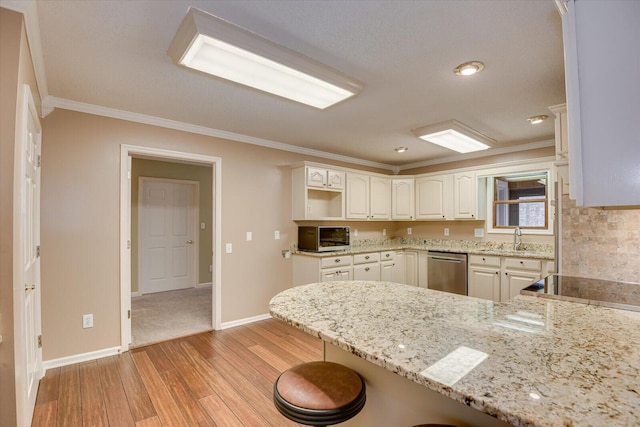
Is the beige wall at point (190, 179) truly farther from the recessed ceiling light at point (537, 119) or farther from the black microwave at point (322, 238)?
the recessed ceiling light at point (537, 119)

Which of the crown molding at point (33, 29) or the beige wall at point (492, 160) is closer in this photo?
the crown molding at point (33, 29)

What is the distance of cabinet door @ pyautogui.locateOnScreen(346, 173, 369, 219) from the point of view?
480 centimetres

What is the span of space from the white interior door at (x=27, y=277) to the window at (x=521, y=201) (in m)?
5.26

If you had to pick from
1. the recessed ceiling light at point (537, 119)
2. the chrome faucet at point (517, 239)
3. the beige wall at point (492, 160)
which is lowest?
the chrome faucet at point (517, 239)

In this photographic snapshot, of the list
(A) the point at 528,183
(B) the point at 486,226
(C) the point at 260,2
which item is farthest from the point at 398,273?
(C) the point at 260,2

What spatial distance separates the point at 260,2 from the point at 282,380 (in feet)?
5.92

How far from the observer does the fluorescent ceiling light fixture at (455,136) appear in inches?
130

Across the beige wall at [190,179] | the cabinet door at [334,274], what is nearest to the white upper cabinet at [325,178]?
the cabinet door at [334,274]

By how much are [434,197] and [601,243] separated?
2933 mm

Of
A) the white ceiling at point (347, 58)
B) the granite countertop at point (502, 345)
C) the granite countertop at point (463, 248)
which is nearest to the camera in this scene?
the granite countertop at point (502, 345)

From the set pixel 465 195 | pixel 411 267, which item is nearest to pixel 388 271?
pixel 411 267

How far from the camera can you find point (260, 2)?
5.15 feet

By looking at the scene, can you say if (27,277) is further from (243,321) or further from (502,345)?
(502,345)

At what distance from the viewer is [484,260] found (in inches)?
165
